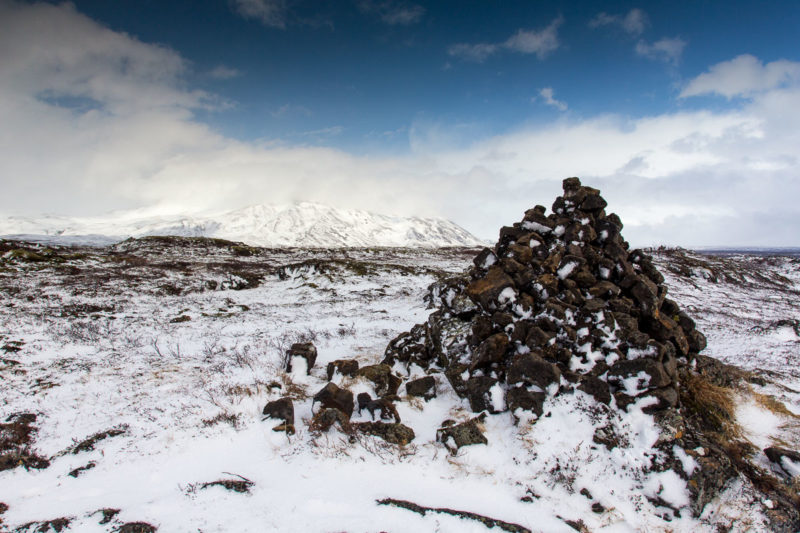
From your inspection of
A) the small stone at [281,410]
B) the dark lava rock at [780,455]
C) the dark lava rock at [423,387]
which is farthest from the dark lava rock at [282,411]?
the dark lava rock at [780,455]

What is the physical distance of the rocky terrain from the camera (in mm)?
5715

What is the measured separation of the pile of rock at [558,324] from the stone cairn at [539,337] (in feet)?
0.10

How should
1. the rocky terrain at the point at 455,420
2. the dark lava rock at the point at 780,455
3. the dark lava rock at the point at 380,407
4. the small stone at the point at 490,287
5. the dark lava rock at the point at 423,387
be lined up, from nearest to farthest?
1. the rocky terrain at the point at 455,420
2. the dark lava rock at the point at 780,455
3. the dark lava rock at the point at 380,407
4. the dark lava rock at the point at 423,387
5. the small stone at the point at 490,287


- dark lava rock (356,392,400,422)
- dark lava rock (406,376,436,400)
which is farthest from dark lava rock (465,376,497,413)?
dark lava rock (356,392,400,422)

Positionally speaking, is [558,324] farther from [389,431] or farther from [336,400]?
[336,400]

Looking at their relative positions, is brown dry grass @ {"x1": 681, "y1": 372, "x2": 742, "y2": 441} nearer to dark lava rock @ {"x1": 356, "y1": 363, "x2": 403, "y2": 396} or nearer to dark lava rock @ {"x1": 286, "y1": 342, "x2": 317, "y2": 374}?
dark lava rock @ {"x1": 356, "y1": 363, "x2": 403, "y2": 396}

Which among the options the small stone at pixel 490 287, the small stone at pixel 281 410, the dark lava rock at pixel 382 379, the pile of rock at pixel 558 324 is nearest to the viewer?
the pile of rock at pixel 558 324

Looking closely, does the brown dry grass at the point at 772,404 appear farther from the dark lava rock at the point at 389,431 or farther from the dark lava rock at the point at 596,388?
the dark lava rock at the point at 389,431

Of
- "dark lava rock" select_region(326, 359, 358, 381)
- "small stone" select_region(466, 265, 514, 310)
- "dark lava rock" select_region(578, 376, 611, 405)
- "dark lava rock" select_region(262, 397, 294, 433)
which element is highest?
"small stone" select_region(466, 265, 514, 310)

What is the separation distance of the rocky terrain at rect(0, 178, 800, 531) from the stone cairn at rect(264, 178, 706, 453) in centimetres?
5

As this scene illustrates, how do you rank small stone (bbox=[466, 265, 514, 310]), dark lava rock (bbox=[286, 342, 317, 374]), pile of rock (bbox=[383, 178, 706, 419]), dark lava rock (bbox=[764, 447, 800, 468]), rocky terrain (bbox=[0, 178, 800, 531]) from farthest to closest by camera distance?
dark lava rock (bbox=[286, 342, 317, 374]) < small stone (bbox=[466, 265, 514, 310]) < pile of rock (bbox=[383, 178, 706, 419]) < dark lava rock (bbox=[764, 447, 800, 468]) < rocky terrain (bbox=[0, 178, 800, 531])

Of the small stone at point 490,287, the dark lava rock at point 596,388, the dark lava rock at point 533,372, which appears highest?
the small stone at point 490,287

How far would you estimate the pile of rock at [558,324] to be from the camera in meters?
7.68

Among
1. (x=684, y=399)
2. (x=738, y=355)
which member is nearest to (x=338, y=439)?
(x=684, y=399)
